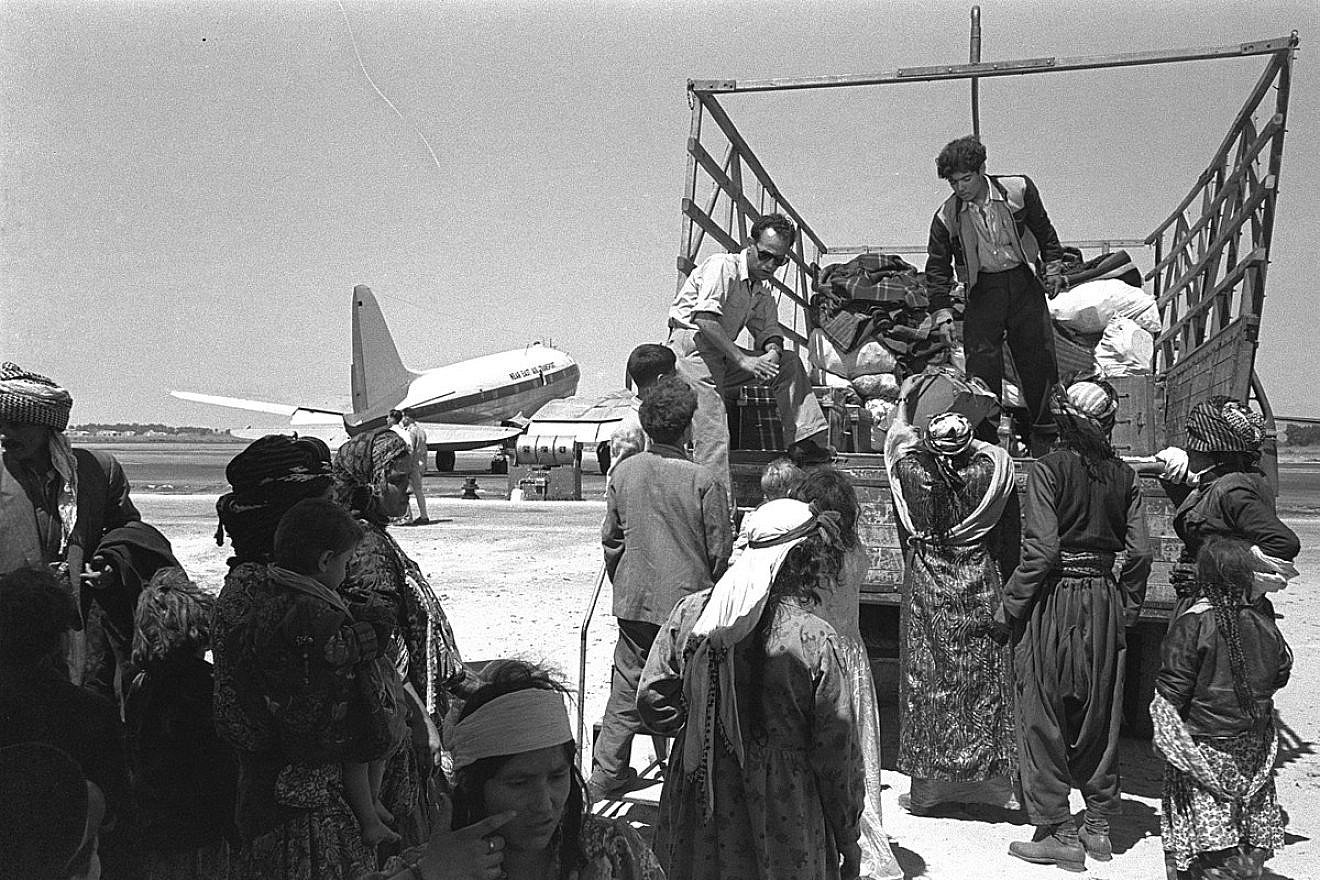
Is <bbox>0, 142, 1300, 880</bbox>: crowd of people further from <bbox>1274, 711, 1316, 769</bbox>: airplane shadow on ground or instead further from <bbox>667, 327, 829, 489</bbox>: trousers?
<bbox>1274, 711, 1316, 769</bbox>: airplane shadow on ground

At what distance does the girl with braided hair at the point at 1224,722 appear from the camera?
3.27 meters

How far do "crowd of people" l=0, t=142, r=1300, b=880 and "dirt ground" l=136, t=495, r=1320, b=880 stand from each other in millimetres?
187

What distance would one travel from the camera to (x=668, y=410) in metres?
3.75

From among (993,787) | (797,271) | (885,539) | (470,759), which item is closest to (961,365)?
(885,539)

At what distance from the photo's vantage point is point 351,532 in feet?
7.81

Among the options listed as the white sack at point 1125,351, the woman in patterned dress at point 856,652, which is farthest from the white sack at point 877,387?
the woman in patterned dress at point 856,652

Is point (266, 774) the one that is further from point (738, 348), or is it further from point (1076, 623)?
point (738, 348)

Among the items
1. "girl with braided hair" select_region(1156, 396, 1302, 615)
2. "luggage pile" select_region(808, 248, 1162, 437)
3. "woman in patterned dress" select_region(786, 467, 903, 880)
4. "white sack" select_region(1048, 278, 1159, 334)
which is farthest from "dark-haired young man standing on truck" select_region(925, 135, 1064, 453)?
"woman in patterned dress" select_region(786, 467, 903, 880)

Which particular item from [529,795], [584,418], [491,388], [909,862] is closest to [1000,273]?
[909,862]

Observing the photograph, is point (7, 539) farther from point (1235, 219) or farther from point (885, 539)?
point (1235, 219)

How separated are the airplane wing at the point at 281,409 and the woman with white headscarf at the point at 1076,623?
36083 millimetres

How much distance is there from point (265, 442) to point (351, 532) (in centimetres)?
50

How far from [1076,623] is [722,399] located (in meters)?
1.76

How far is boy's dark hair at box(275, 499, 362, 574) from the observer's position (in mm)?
2293
